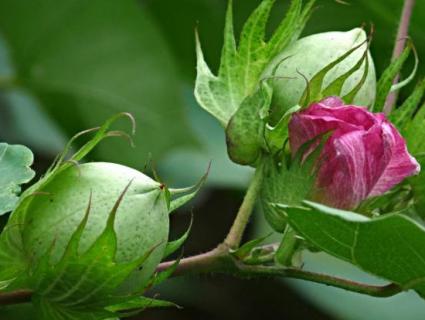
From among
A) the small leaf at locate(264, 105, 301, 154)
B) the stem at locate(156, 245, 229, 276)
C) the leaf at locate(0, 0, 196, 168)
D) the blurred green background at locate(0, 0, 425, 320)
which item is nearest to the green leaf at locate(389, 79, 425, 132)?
the small leaf at locate(264, 105, 301, 154)

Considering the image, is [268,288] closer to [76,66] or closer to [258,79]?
[76,66]

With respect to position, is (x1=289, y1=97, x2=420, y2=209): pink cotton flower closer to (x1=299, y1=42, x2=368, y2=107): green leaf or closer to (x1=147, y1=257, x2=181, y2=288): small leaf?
(x1=299, y1=42, x2=368, y2=107): green leaf

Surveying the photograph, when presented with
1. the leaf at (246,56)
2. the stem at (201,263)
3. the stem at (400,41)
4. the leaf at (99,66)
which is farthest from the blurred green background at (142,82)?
the stem at (201,263)

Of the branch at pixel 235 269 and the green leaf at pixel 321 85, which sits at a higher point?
the green leaf at pixel 321 85

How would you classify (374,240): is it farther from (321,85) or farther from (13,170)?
(13,170)

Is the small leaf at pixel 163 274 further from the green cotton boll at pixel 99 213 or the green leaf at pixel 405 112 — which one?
the green leaf at pixel 405 112

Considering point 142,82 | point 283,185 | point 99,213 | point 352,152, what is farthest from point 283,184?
point 142,82
